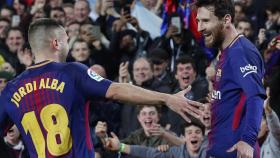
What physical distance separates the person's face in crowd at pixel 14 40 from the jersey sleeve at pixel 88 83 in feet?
25.1

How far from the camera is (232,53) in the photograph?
21.5 ft

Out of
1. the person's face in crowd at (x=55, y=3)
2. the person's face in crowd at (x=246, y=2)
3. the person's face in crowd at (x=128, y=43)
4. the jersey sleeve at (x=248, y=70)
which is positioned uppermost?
the jersey sleeve at (x=248, y=70)

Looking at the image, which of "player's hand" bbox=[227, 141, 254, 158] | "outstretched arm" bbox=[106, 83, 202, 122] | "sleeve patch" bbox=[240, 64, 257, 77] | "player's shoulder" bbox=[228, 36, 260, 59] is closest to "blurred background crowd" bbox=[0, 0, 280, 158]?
"player's shoulder" bbox=[228, 36, 260, 59]

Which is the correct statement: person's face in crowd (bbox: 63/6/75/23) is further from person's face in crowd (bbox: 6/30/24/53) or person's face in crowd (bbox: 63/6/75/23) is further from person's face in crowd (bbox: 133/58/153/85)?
person's face in crowd (bbox: 133/58/153/85)

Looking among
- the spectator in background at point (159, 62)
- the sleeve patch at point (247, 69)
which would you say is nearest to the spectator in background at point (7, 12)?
the spectator in background at point (159, 62)

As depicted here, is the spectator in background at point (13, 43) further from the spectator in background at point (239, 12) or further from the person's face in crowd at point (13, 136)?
the person's face in crowd at point (13, 136)

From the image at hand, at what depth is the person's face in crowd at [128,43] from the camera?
13.2m

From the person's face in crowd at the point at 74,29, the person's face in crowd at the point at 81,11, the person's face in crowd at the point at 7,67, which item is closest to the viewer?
the person's face in crowd at the point at 7,67

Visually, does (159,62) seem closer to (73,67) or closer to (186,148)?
(186,148)

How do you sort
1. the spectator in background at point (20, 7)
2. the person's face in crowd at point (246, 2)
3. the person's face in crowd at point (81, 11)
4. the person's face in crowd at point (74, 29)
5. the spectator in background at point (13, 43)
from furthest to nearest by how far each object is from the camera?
the spectator in background at point (20, 7), the person's face in crowd at point (81, 11), the person's face in crowd at point (246, 2), the person's face in crowd at point (74, 29), the spectator in background at point (13, 43)

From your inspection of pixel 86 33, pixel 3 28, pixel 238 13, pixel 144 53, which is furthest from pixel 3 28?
pixel 238 13

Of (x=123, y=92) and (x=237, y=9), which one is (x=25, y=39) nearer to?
(x=237, y=9)

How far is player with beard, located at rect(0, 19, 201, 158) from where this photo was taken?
6.13 metres

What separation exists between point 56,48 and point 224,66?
1.34 m
